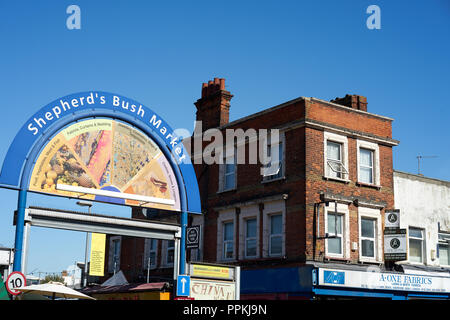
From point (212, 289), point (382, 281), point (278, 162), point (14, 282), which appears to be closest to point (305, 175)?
point (278, 162)

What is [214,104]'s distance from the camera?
30.1m

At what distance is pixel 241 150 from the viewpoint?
1073 inches

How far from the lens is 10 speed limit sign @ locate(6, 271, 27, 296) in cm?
1473

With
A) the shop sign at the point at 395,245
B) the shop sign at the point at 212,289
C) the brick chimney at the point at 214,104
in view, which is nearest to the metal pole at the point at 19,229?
the shop sign at the point at 212,289

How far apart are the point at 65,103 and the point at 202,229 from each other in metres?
12.8

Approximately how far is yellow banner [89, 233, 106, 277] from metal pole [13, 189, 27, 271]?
16716mm

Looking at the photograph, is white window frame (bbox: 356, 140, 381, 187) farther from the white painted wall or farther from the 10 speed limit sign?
the 10 speed limit sign

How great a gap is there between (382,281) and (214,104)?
12.1 metres

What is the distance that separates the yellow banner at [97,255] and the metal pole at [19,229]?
16716mm

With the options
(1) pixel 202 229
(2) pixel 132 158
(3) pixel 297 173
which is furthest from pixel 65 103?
(1) pixel 202 229

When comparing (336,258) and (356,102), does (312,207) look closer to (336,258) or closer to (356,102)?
(336,258)

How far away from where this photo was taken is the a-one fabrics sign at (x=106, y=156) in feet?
57.4

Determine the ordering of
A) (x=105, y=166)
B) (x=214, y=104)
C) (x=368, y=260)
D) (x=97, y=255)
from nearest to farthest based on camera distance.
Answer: (x=105, y=166), (x=368, y=260), (x=214, y=104), (x=97, y=255)

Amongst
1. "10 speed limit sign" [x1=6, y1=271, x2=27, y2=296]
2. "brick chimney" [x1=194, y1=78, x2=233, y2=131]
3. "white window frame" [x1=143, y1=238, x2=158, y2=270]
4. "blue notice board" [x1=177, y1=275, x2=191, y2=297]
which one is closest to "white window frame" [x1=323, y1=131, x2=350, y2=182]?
"brick chimney" [x1=194, y1=78, x2=233, y2=131]
